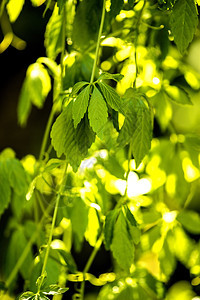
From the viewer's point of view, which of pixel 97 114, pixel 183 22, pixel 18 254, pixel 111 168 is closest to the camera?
pixel 97 114

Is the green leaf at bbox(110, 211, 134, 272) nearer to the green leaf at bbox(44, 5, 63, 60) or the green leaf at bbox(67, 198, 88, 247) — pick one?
the green leaf at bbox(67, 198, 88, 247)

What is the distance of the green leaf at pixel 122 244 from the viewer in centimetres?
81

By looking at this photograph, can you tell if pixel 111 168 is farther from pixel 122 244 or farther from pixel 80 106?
pixel 80 106

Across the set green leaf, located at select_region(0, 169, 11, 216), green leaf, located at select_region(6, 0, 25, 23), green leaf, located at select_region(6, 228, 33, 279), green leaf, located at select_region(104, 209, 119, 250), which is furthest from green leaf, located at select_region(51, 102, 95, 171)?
green leaf, located at select_region(6, 228, 33, 279)

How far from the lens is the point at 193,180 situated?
112 cm

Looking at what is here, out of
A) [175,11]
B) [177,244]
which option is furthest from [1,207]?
[175,11]

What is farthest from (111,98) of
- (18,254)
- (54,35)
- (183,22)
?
(18,254)

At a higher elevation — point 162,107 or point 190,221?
point 162,107

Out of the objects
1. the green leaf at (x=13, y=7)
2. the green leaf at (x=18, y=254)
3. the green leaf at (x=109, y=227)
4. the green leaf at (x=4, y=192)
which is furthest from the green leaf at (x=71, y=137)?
the green leaf at (x=18, y=254)

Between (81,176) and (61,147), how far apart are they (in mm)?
297

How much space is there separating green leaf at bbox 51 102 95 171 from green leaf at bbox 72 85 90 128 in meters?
0.03

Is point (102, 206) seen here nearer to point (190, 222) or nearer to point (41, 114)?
point (190, 222)

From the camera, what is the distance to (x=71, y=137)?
2.35 feet

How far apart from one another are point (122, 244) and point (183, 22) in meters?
0.37
